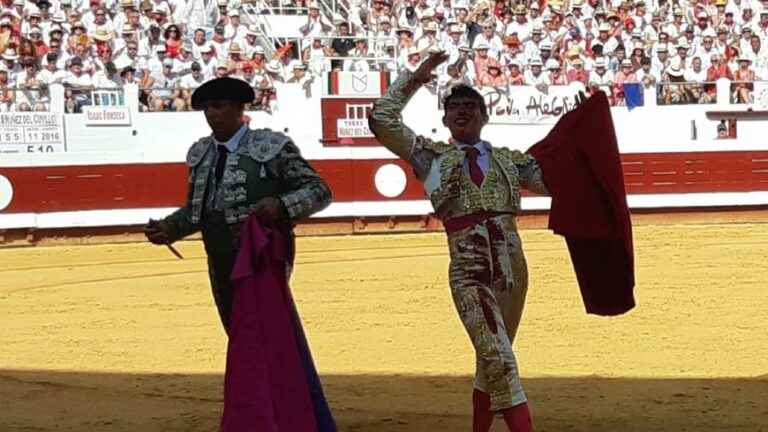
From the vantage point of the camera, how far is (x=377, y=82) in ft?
40.6

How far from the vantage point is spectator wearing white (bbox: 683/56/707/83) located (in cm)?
1401

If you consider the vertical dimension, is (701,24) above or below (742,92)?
above

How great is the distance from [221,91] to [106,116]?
28.7 ft

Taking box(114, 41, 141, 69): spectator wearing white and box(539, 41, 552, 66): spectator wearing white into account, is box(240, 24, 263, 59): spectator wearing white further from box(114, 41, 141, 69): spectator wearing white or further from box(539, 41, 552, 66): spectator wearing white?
box(539, 41, 552, 66): spectator wearing white

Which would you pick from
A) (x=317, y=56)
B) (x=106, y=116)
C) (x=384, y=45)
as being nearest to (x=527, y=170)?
(x=106, y=116)

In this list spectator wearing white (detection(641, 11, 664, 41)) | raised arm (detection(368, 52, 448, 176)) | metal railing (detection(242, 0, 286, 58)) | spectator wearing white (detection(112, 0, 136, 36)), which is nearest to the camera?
raised arm (detection(368, 52, 448, 176))

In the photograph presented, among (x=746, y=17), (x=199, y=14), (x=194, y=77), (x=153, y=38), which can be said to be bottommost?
(x=194, y=77)

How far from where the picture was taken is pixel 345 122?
486 inches

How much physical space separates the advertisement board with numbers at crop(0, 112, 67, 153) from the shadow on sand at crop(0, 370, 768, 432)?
6285 millimetres

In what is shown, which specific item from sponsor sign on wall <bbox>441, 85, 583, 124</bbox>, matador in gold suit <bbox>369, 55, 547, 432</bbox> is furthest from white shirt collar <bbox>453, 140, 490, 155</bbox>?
sponsor sign on wall <bbox>441, 85, 583, 124</bbox>

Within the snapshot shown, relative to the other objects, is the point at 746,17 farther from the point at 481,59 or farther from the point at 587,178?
the point at 587,178

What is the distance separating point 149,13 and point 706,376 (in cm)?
936

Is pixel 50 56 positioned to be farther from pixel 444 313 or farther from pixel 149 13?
pixel 444 313

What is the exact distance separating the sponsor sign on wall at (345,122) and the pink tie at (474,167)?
872 centimetres
